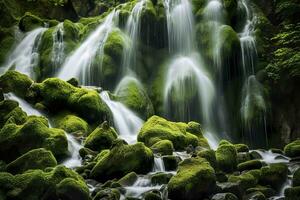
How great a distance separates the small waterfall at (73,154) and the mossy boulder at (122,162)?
1.05m

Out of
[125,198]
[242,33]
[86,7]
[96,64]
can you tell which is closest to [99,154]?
[125,198]

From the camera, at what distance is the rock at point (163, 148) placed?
12.7 meters

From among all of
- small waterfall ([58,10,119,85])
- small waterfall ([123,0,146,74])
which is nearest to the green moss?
small waterfall ([58,10,119,85])

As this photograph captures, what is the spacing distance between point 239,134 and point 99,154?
979cm

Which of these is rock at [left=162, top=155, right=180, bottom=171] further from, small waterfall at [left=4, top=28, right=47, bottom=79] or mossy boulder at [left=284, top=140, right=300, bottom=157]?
small waterfall at [left=4, top=28, right=47, bottom=79]

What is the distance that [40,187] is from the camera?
891cm

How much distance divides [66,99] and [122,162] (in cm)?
579

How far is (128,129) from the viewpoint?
16688 mm

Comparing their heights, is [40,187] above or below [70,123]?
below

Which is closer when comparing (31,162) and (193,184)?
(193,184)

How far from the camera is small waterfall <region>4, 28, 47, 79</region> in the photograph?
2172 cm

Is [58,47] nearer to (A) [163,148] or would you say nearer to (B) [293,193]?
(A) [163,148]

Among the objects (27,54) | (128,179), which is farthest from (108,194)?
(27,54)

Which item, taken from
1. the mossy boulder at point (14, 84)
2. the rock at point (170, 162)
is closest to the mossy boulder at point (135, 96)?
the mossy boulder at point (14, 84)
